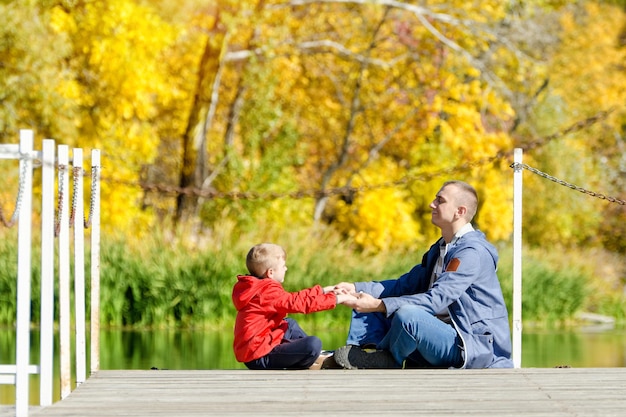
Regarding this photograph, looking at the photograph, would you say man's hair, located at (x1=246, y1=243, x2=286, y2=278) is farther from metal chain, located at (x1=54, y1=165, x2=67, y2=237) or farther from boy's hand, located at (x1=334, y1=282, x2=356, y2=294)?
metal chain, located at (x1=54, y1=165, x2=67, y2=237)

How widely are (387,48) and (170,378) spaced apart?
15.4m

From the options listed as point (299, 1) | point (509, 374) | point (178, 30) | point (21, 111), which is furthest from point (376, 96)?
point (509, 374)

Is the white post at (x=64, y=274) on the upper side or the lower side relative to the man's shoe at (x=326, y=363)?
upper

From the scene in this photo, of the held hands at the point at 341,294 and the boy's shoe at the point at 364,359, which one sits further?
the boy's shoe at the point at 364,359

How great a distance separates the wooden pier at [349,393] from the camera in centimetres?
509

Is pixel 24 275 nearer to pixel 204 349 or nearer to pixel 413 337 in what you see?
pixel 413 337

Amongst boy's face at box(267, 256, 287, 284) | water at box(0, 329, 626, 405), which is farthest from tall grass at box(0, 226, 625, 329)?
boy's face at box(267, 256, 287, 284)

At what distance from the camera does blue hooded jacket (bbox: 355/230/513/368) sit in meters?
6.20

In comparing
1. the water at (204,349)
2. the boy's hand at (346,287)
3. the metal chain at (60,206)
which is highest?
the metal chain at (60,206)

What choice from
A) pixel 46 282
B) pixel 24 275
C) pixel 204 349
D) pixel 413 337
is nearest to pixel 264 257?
pixel 413 337

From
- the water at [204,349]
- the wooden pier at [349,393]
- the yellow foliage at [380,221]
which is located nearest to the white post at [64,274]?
the wooden pier at [349,393]

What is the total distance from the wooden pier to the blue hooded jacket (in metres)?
0.19

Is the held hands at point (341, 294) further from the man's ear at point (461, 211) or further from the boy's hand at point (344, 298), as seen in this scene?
the man's ear at point (461, 211)

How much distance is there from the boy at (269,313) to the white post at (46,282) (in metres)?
1.09
